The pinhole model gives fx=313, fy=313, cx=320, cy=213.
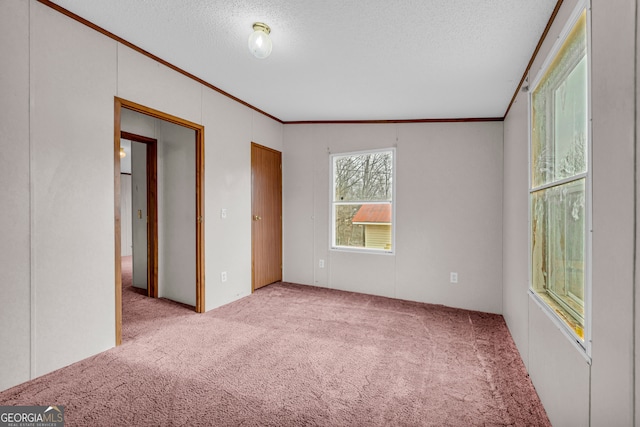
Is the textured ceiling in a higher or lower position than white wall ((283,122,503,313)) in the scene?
higher

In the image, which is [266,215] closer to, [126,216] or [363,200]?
[363,200]

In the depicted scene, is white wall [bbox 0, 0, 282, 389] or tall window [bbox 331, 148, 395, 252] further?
tall window [bbox 331, 148, 395, 252]

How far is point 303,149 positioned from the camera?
471cm

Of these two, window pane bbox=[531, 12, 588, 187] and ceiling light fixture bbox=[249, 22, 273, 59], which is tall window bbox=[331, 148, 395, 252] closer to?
window pane bbox=[531, 12, 588, 187]

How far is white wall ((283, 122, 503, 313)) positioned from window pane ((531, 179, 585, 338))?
5.30 ft

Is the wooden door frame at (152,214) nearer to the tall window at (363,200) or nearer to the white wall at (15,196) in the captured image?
the white wall at (15,196)

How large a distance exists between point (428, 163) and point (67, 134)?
144 inches

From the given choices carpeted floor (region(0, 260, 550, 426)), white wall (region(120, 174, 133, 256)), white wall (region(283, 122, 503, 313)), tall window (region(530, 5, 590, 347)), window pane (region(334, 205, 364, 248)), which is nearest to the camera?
tall window (region(530, 5, 590, 347))

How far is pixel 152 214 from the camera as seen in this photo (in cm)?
399

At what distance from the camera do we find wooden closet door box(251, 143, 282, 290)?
14.0ft

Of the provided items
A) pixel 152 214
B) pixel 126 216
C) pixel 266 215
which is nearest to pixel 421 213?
pixel 266 215

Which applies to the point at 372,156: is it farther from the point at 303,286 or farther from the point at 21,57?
the point at 21,57

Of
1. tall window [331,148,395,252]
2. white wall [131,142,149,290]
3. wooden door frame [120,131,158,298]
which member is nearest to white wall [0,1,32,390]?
wooden door frame [120,131,158,298]

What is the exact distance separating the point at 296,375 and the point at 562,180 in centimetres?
Answer: 203
